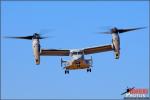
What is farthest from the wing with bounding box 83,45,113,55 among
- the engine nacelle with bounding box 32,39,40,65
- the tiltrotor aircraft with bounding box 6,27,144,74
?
the engine nacelle with bounding box 32,39,40,65

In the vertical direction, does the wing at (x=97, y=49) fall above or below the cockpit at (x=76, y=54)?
above

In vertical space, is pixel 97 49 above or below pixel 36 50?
above

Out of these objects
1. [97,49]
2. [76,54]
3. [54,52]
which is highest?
[97,49]

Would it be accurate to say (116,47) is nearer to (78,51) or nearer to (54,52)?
(78,51)

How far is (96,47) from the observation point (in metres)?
85.6

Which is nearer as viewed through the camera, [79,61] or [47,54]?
[79,61]

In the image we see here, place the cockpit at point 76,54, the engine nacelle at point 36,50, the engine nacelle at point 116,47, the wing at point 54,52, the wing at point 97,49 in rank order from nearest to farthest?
the engine nacelle at point 116,47 → the engine nacelle at point 36,50 → the cockpit at point 76,54 → the wing at point 97,49 → the wing at point 54,52

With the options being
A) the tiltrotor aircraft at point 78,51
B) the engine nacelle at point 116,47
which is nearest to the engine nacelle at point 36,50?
the tiltrotor aircraft at point 78,51

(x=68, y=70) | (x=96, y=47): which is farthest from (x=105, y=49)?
(x=68, y=70)

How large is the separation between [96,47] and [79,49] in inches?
97.4

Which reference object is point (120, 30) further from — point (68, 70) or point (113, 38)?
point (68, 70)

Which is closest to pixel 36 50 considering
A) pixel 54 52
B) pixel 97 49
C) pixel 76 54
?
pixel 76 54

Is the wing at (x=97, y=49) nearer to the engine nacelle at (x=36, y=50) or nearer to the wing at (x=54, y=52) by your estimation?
the wing at (x=54, y=52)

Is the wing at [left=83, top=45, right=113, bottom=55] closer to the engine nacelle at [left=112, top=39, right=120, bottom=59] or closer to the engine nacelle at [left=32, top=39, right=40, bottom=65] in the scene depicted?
the engine nacelle at [left=112, top=39, right=120, bottom=59]
